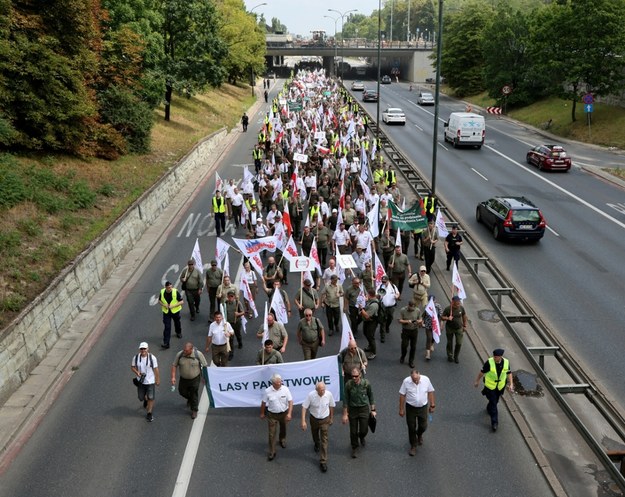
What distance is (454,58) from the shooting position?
78.6m

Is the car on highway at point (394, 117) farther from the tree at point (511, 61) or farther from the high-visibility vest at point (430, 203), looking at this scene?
the high-visibility vest at point (430, 203)

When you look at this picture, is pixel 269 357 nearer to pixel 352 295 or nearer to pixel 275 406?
pixel 275 406

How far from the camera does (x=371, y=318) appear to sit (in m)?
12.9

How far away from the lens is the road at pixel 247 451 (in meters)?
9.38

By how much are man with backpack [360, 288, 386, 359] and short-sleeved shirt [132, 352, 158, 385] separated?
4369 millimetres

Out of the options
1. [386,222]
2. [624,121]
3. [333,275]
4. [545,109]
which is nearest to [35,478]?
[333,275]

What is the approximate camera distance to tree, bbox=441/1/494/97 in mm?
77438

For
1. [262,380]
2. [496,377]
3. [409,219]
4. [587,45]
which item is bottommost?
[262,380]

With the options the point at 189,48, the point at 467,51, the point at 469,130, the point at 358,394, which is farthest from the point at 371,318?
the point at 467,51

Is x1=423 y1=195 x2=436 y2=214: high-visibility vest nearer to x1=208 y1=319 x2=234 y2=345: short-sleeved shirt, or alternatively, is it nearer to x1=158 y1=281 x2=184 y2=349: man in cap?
x1=158 y1=281 x2=184 y2=349: man in cap

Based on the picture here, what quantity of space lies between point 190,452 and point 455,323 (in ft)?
18.9

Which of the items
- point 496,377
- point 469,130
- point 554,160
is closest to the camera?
point 496,377

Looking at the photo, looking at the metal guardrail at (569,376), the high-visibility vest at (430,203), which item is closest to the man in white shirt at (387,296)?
the metal guardrail at (569,376)

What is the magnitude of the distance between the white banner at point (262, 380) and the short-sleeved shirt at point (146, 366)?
994mm
